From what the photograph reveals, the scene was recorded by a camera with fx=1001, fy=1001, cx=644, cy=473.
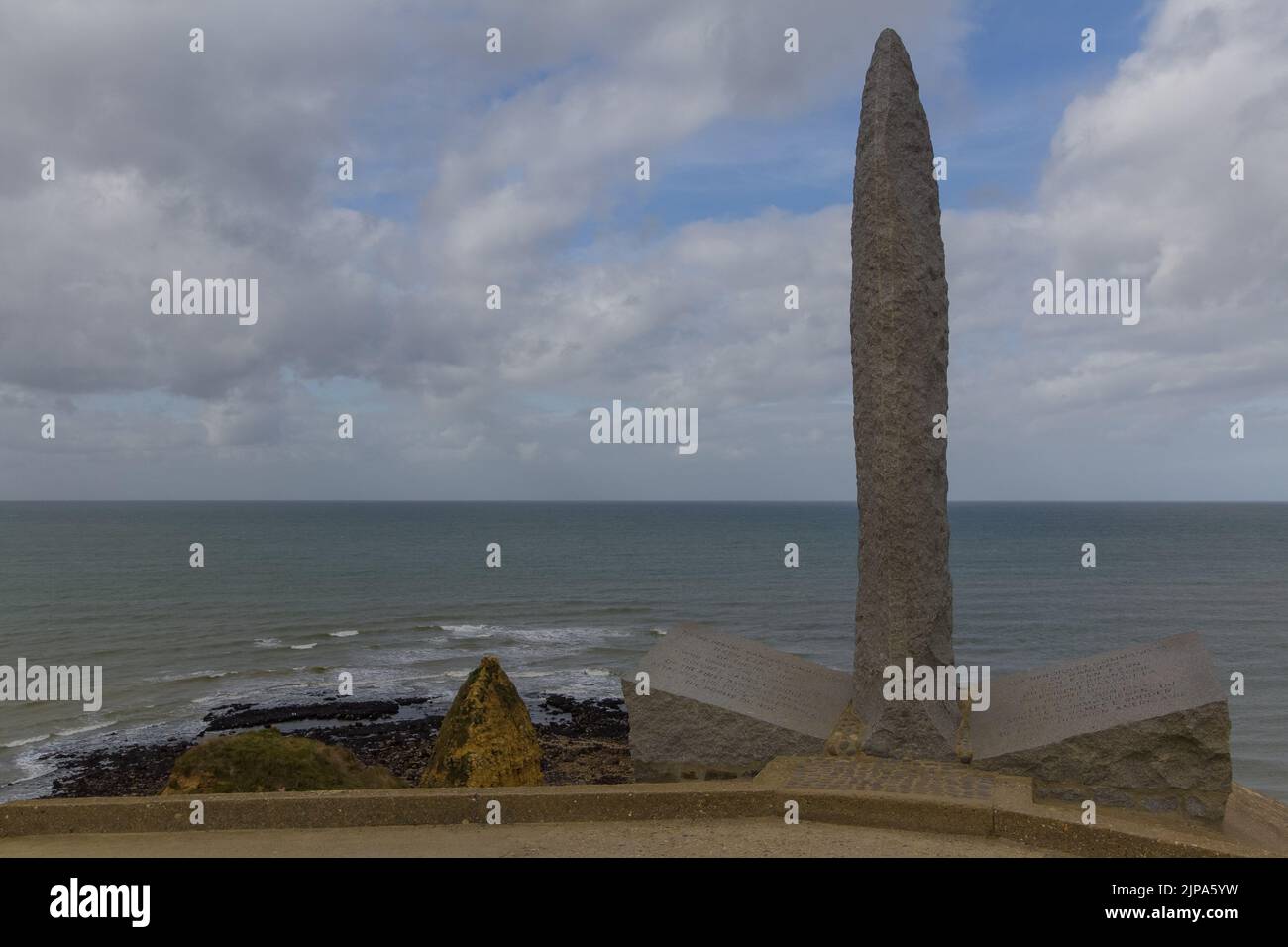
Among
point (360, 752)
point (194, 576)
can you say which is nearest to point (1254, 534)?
point (194, 576)

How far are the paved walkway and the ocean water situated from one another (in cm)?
959

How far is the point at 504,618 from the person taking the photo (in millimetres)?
32938

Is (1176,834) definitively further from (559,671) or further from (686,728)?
(559,671)

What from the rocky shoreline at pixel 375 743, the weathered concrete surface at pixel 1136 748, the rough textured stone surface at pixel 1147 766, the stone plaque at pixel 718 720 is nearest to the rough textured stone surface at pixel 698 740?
the stone plaque at pixel 718 720

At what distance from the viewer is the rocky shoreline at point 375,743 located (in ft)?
47.6

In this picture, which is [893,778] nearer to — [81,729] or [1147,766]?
[1147,766]

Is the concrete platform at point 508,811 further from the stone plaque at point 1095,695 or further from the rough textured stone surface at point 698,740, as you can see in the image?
the rough textured stone surface at point 698,740

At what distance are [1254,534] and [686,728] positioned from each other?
98.0 meters

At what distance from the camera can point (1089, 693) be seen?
8.92 metres

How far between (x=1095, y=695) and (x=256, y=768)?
303 inches

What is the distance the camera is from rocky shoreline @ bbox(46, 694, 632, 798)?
47.6 ft

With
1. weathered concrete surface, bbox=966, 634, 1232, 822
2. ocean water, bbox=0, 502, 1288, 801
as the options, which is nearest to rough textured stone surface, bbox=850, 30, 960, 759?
weathered concrete surface, bbox=966, 634, 1232, 822

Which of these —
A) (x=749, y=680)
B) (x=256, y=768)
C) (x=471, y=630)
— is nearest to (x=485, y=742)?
(x=256, y=768)

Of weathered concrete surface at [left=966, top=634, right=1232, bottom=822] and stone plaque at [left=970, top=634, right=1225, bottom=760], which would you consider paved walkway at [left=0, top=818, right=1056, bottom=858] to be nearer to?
weathered concrete surface at [left=966, top=634, right=1232, bottom=822]
